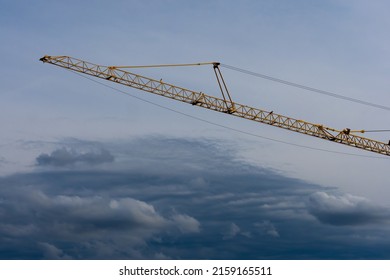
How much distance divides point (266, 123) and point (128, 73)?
26.4m

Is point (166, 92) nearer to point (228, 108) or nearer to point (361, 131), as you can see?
point (228, 108)

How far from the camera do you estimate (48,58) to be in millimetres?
110500

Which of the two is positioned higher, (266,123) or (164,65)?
(164,65)

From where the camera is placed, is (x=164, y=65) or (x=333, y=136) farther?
(x=333, y=136)

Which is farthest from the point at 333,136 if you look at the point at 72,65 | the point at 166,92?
the point at 72,65

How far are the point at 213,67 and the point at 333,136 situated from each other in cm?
2738

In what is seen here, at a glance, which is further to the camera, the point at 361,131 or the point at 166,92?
the point at 361,131
